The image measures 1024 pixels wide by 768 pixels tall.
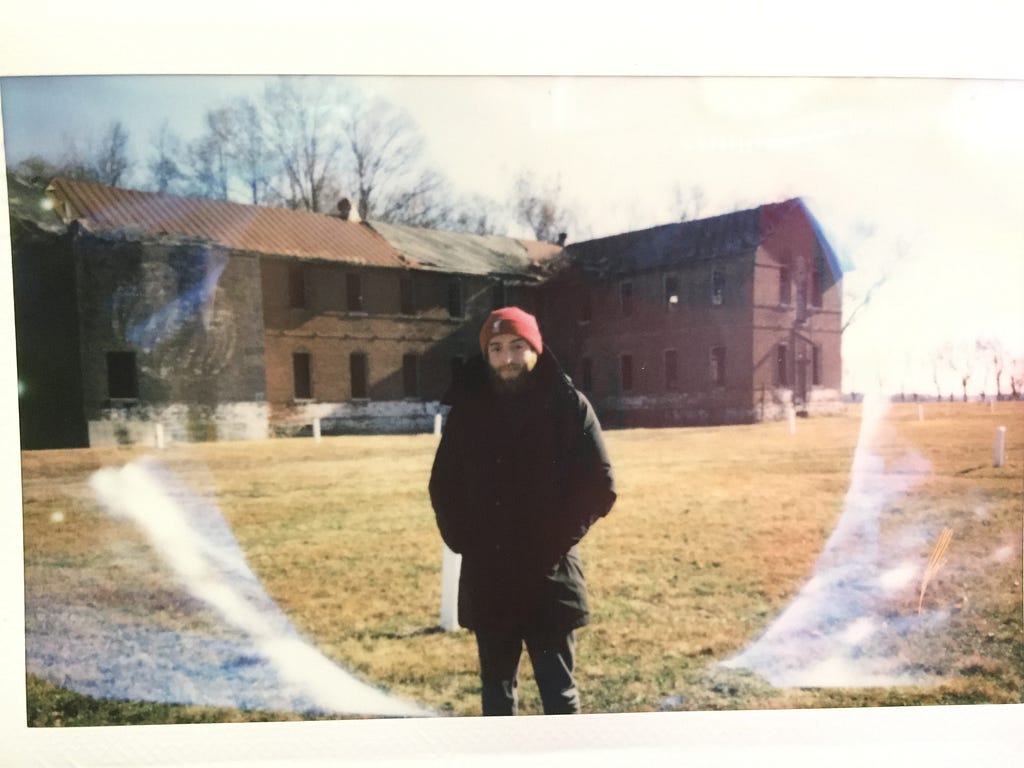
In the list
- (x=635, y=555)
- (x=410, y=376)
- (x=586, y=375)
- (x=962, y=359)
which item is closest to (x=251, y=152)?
(x=410, y=376)

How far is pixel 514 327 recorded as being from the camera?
212 centimetres

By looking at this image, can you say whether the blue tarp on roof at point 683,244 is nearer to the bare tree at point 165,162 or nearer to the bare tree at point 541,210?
the bare tree at point 541,210

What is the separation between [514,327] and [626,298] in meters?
0.45

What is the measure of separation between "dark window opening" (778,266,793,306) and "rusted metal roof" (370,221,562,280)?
86 cm

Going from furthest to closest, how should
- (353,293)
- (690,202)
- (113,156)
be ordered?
1. (353,293)
2. (690,202)
3. (113,156)

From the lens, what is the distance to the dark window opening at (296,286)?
7.24ft

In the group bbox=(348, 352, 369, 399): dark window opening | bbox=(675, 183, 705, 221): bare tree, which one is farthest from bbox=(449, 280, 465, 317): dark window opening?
bbox=(675, 183, 705, 221): bare tree

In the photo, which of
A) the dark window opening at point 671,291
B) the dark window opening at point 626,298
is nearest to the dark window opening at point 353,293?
the dark window opening at point 626,298

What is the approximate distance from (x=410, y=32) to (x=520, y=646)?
2125mm

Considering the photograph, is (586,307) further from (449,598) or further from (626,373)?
(449,598)

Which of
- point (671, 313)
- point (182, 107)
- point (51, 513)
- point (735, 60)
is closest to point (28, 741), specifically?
point (51, 513)

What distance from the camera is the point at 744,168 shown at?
7.03ft

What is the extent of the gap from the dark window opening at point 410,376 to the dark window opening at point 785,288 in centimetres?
138

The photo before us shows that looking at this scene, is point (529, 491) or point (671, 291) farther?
point (671, 291)
